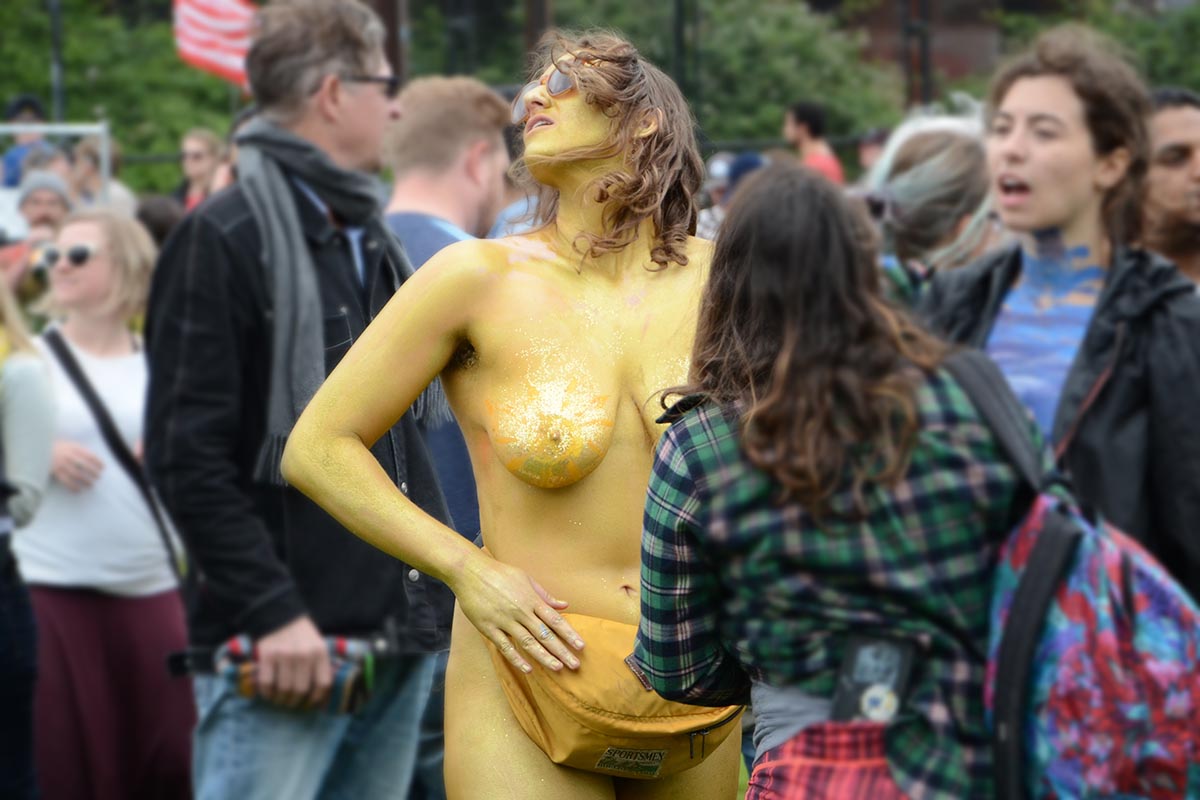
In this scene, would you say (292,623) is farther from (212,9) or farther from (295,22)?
(212,9)

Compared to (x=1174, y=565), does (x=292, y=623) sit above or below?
below

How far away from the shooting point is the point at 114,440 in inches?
221

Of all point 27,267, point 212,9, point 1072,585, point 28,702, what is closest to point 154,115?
point 212,9

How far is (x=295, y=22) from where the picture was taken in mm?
4594

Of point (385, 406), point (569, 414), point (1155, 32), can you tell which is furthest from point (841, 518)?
point (1155, 32)

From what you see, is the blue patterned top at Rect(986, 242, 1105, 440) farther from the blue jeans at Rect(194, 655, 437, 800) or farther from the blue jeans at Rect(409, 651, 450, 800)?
the blue jeans at Rect(194, 655, 437, 800)

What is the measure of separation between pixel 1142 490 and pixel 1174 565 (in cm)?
18

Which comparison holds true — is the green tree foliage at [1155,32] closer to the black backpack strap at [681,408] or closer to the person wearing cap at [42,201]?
the person wearing cap at [42,201]

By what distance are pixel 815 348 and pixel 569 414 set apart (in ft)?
1.95

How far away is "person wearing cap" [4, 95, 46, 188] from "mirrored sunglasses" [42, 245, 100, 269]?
18.0 feet

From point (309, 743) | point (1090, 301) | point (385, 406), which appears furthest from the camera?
point (309, 743)

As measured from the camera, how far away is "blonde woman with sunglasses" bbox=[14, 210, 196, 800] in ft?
17.8

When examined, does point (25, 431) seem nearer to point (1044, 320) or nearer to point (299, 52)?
point (299, 52)

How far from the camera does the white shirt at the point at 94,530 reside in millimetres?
5488
